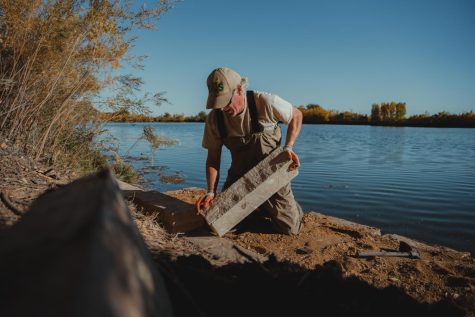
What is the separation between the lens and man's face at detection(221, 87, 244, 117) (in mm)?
3937

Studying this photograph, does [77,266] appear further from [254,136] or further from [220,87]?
[254,136]

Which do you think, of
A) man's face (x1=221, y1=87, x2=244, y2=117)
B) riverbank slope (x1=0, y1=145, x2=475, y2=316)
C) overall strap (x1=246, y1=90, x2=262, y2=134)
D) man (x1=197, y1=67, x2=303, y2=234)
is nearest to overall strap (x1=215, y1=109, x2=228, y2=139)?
man (x1=197, y1=67, x2=303, y2=234)

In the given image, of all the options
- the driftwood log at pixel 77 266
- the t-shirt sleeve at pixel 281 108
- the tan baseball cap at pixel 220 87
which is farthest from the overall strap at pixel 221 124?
the driftwood log at pixel 77 266

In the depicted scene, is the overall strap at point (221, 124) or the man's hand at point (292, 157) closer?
the man's hand at point (292, 157)

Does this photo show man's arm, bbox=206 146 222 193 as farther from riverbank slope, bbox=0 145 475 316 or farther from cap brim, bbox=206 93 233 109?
cap brim, bbox=206 93 233 109

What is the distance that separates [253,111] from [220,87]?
679 millimetres

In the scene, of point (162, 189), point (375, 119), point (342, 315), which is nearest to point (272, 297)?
point (342, 315)

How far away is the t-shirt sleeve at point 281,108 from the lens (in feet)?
13.8

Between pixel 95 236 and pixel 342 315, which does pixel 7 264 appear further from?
pixel 342 315

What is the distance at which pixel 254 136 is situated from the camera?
4344mm

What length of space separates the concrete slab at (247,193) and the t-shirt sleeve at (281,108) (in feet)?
1.53

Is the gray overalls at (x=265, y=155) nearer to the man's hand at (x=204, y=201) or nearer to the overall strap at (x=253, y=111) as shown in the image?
the overall strap at (x=253, y=111)

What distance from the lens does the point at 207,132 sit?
447 cm

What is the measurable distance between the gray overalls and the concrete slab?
30 centimetres
